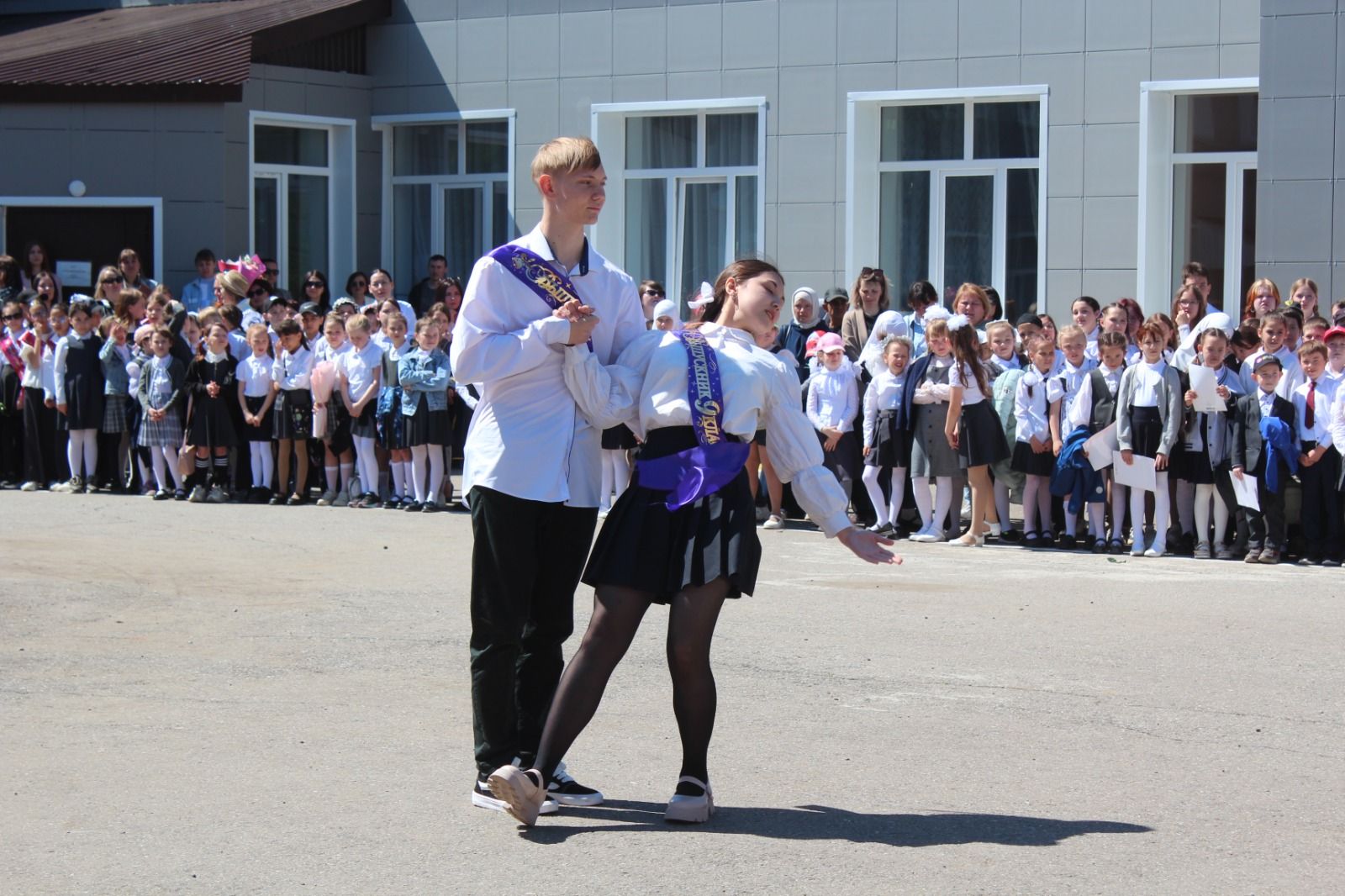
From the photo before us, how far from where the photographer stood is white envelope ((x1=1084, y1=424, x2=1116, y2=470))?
12.7 m

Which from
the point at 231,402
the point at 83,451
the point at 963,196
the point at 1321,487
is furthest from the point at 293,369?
the point at 1321,487

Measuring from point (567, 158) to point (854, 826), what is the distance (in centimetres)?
223

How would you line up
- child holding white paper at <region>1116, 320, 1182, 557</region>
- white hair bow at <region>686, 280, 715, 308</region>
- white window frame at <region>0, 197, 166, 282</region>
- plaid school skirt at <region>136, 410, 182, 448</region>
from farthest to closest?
white window frame at <region>0, 197, 166, 282</region> < plaid school skirt at <region>136, 410, 182, 448</region> < child holding white paper at <region>1116, 320, 1182, 557</region> < white hair bow at <region>686, 280, 715, 308</region>

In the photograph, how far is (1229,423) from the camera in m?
12.3

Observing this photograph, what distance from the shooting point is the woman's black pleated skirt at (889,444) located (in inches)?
534

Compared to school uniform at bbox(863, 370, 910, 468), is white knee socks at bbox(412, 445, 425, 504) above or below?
below

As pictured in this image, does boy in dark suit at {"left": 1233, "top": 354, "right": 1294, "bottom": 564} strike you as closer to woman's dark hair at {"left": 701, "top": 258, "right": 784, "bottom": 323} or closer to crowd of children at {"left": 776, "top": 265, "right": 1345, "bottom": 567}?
crowd of children at {"left": 776, "top": 265, "right": 1345, "bottom": 567}

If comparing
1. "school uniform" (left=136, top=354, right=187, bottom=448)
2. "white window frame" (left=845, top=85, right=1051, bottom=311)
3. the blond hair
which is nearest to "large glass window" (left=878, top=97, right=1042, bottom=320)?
"white window frame" (left=845, top=85, right=1051, bottom=311)

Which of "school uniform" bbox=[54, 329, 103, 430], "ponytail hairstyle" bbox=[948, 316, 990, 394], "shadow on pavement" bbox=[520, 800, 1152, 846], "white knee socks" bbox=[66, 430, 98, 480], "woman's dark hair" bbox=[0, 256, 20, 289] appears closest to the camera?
"shadow on pavement" bbox=[520, 800, 1152, 846]

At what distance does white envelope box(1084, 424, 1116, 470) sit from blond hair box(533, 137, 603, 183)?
25.4 feet

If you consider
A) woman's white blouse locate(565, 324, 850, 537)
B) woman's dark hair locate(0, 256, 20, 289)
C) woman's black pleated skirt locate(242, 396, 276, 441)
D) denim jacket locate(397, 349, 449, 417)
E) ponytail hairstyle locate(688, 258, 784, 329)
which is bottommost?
woman's black pleated skirt locate(242, 396, 276, 441)

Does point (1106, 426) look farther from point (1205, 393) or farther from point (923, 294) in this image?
point (923, 294)

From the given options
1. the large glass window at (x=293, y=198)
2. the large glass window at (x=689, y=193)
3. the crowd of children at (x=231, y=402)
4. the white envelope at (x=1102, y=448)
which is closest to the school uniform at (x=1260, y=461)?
the white envelope at (x=1102, y=448)

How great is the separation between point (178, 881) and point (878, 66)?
50.5ft
